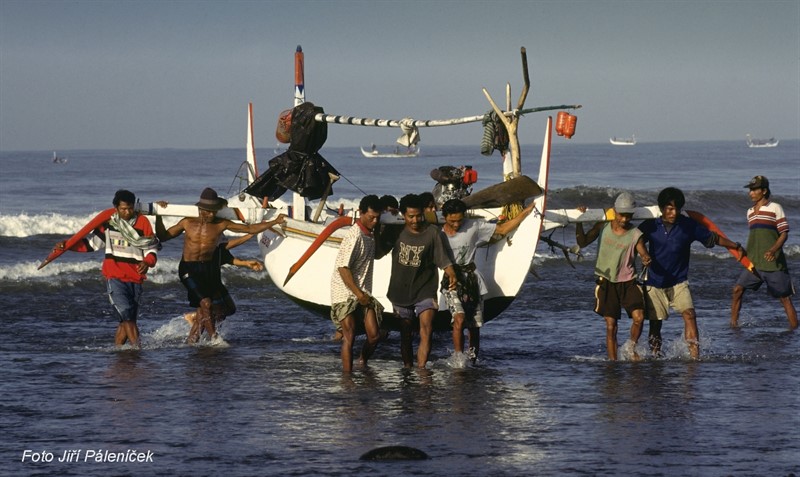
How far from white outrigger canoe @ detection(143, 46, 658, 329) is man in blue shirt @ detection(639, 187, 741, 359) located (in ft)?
1.05

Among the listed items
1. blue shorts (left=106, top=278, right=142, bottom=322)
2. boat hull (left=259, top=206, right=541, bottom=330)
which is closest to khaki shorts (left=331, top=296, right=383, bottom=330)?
boat hull (left=259, top=206, right=541, bottom=330)

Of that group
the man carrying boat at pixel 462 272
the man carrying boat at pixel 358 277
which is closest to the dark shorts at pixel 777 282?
the man carrying boat at pixel 462 272

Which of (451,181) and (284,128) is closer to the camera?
(451,181)

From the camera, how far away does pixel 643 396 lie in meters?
9.76

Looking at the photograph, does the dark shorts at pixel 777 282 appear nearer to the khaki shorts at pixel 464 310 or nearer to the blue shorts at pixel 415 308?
the khaki shorts at pixel 464 310

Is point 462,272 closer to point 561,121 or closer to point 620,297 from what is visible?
point 620,297

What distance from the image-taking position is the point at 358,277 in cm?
1046

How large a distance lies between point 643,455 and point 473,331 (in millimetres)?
3643

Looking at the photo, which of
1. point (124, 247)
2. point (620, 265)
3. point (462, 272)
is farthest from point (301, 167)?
point (620, 265)

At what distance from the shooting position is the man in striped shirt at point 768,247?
13453mm

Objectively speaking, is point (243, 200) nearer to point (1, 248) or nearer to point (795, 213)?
point (1, 248)

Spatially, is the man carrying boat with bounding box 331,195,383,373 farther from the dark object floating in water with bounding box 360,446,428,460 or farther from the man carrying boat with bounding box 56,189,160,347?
the dark object floating in water with bounding box 360,446,428,460

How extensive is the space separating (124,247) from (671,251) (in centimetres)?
518

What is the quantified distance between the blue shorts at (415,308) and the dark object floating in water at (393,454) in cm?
269
